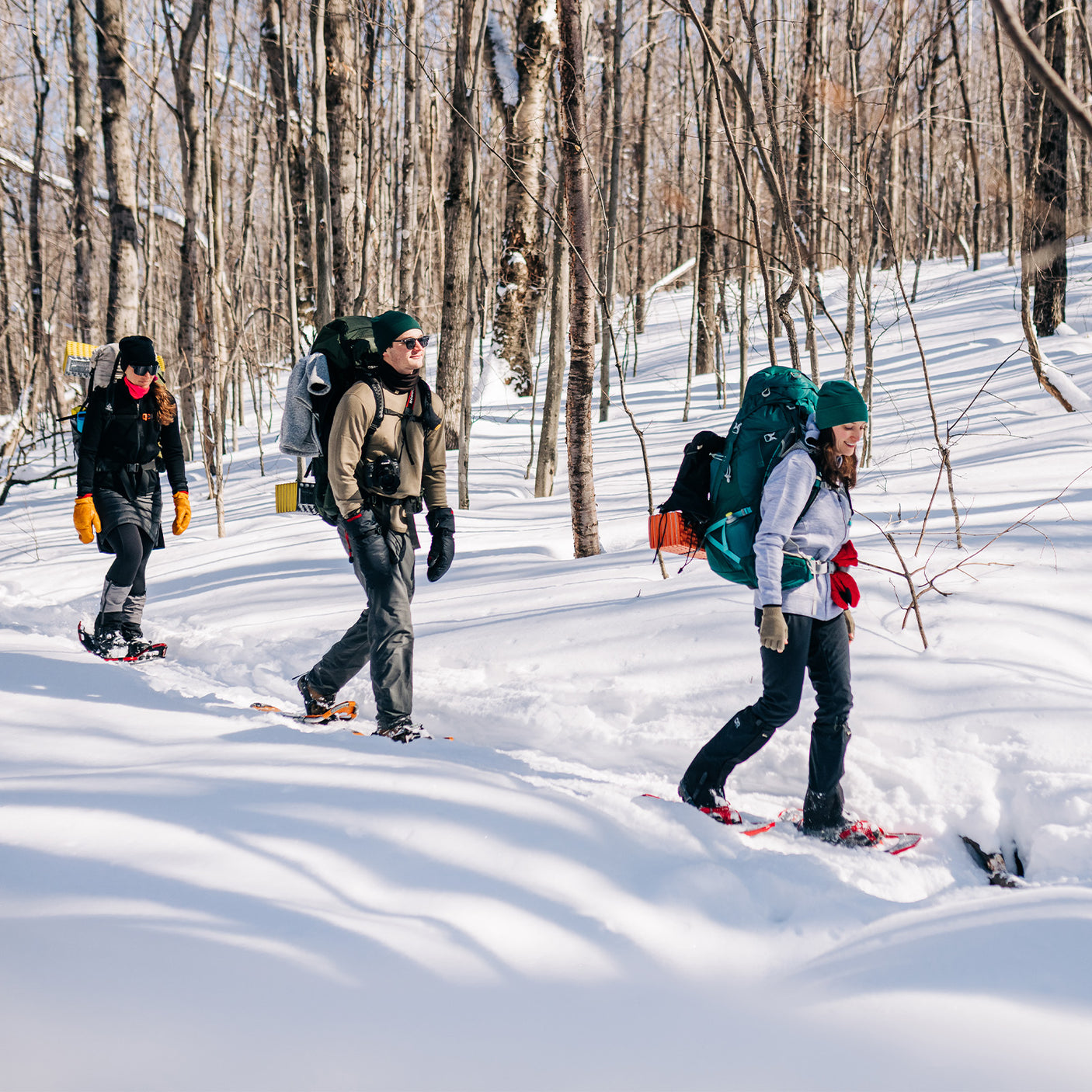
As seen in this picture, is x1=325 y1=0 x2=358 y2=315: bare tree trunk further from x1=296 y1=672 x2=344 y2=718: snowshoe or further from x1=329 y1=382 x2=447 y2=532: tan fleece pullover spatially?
x1=296 y1=672 x2=344 y2=718: snowshoe

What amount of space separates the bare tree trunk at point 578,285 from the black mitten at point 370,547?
2.24 meters

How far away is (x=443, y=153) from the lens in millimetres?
28859

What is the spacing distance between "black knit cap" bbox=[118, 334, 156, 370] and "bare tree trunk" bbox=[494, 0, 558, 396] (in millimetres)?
3427

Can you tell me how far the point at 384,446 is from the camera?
384 centimetres

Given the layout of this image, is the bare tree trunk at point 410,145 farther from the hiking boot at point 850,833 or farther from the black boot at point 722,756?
the hiking boot at point 850,833

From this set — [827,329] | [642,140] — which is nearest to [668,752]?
[827,329]

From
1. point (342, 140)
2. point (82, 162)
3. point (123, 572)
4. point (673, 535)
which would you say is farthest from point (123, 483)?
point (82, 162)

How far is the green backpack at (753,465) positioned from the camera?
3.11 meters

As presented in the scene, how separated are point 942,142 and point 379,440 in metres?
29.6

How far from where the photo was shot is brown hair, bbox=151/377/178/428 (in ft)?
18.0

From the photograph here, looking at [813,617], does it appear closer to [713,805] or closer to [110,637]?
[713,805]

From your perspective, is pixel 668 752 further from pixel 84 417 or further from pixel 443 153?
pixel 443 153

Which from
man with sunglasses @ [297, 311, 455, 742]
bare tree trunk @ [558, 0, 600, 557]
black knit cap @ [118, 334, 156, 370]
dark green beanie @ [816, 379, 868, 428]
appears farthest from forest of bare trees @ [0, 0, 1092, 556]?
black knit cap @ [118, 334, 156, 370]

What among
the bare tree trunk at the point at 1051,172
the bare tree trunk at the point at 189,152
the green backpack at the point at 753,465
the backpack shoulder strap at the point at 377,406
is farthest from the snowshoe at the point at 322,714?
the bare tree trunk at the point at 1051,172
